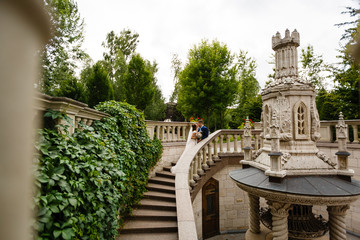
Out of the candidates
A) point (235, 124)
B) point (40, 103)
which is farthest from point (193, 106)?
point (40, 103)

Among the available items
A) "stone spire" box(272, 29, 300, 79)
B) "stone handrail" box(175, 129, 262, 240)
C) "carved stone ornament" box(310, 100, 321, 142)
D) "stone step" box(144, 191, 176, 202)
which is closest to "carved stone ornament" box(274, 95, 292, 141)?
"carved stone ornament" box(310, 100, 321, 142)

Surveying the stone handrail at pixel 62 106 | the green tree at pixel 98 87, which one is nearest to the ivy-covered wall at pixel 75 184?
the stone handrail at pixel 62 106

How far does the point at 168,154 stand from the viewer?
29.5 ft

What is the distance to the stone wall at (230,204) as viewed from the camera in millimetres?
8812

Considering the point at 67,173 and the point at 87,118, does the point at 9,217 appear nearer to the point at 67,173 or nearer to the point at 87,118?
the point at 67,173

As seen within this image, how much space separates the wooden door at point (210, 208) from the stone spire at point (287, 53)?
548 centimetres

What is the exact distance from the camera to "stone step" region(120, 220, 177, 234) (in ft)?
16.4

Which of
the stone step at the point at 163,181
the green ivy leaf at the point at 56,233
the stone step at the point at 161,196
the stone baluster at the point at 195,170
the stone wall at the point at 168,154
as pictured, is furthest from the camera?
the stone wall at the point at 168,154

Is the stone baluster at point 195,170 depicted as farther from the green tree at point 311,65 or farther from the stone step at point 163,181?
the green tree at point 311,65

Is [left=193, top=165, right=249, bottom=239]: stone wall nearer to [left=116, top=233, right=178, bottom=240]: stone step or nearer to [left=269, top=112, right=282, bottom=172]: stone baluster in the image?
[left=116, top=233, right=178, bottom=240]: stone step

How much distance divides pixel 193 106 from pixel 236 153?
979cm

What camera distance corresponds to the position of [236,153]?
873cm

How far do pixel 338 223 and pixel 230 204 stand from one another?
4.98 m

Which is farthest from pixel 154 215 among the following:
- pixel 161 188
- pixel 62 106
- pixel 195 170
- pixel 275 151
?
pixel 62 106
